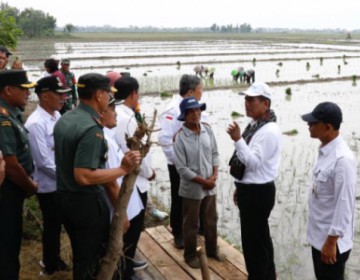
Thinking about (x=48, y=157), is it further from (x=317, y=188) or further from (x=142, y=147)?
(x=317, y=188)

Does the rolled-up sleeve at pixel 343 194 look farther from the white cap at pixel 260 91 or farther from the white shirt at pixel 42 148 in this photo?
the white shirt at pixel 42 148

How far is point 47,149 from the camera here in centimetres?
347

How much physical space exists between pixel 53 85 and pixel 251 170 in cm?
175

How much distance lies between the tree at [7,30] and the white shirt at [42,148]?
3.33 m

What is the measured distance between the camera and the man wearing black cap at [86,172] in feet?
→ 8.18

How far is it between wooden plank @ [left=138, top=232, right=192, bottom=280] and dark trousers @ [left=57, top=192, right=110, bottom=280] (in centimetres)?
105

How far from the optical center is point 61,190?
107 inches

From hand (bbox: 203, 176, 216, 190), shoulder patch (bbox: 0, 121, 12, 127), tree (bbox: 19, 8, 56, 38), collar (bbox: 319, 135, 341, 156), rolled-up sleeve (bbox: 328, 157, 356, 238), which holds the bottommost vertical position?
hand (bbox: 203, 176, 216, 190)

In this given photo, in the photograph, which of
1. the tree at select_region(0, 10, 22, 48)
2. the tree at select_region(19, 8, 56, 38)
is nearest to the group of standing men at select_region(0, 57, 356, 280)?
the tree at select_region(0, 10, 22, 48)

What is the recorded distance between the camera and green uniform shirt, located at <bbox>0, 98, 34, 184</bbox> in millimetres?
2892

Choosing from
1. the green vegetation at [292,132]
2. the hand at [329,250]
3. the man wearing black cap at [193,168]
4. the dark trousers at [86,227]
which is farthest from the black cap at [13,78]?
the green vegetation at [292,132]

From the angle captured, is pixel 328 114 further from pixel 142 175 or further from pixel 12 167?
pixel 12 167

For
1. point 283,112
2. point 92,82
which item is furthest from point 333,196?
point 283,112

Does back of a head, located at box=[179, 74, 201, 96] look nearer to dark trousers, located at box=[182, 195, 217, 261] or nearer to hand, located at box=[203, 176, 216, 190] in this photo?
hand, located at box=[203, 176, 216, 190]
